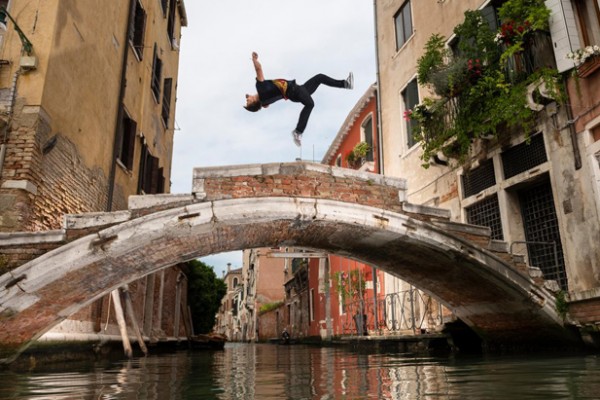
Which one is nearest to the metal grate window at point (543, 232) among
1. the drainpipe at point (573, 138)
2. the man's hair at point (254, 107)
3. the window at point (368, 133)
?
the drainpipe at point (573, 138)

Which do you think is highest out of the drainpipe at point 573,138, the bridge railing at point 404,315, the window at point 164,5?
A: the window at point 164,5

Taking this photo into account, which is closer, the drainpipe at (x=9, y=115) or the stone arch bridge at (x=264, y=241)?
the stone arch bridge at (x=264, y=241)

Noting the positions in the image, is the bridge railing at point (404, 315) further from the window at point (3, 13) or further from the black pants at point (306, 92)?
the window at point (3, 13)

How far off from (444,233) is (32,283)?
15.0 ft

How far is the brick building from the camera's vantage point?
18.3 feet

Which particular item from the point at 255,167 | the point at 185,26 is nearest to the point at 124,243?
the point at 255,167

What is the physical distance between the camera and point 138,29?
9797 millimetres

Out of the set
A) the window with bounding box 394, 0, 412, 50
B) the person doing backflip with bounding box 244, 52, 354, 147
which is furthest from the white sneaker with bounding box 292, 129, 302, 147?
the window with bounding box 394, 0, 412, 50

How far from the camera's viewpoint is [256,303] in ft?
108

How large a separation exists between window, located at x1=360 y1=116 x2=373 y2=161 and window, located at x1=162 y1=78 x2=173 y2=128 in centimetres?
530

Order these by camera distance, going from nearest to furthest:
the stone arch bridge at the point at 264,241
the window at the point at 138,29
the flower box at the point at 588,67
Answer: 1. the stone arch bridge at the point at 264,241
2. the flower box at the point at 588,67
3. the window at the point at 138,29

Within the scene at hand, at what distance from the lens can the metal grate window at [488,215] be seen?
298 inches

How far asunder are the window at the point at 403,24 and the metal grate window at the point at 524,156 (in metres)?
4.37

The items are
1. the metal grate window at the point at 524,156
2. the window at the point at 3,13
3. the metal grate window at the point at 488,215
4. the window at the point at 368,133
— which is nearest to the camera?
the window at the point at 3,13
